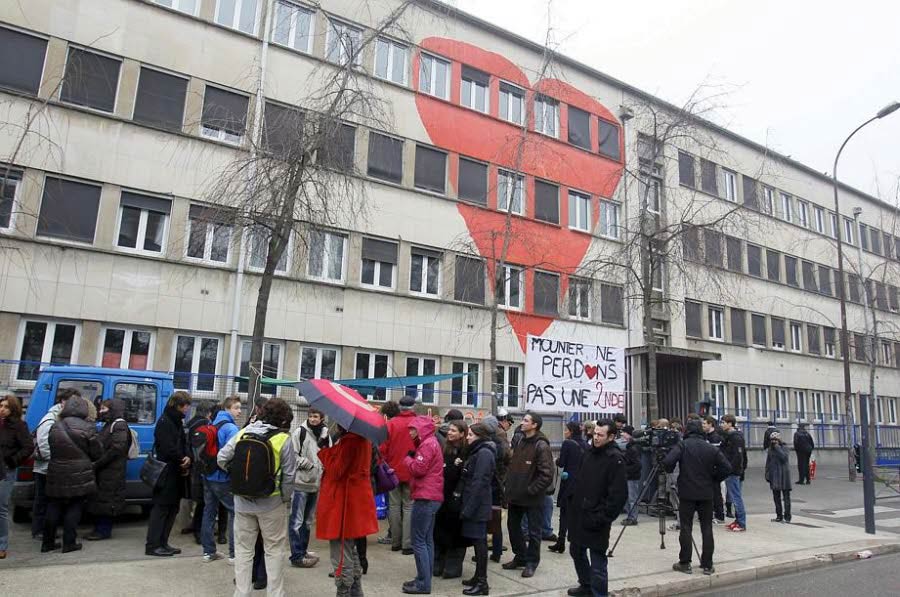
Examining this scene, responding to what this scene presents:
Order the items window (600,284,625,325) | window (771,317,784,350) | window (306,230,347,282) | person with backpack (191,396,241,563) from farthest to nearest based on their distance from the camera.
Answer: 1. window (771,317,784,350)
2. window (600,284,625,325)
3. window (306,230,347,282)
4. person with backpack (191,396,241,563)

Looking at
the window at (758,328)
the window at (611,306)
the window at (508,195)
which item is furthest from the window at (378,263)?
the window at (758,328)

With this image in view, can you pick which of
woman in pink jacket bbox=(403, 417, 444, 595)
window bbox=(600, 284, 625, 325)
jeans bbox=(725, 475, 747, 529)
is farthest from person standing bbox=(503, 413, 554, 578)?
window bbox=(600, 284, 625, 325)

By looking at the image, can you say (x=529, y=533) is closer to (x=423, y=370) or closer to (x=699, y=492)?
(x=699, y=492)

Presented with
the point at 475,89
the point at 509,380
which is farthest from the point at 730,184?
the point at 509,380

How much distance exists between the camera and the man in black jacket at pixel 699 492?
788cm

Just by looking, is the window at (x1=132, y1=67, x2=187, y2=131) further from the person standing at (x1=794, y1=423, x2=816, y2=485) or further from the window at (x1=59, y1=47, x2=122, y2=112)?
the person standing at (x1=794, y1=423, x2=816, y2=485)

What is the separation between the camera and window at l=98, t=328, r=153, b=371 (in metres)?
14.8

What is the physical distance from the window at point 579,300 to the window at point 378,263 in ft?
21.7

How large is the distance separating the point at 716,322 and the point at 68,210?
25973mm

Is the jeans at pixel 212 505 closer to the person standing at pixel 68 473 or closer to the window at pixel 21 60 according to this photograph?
the person standing at pixel 68 473

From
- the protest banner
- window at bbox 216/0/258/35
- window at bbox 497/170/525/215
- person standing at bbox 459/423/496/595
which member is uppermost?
window at bbox 216/0/258/35

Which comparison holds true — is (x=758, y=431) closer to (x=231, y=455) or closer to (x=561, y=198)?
(x=561, y=198)

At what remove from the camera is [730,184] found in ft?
102

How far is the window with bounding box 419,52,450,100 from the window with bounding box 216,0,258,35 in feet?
18.3
